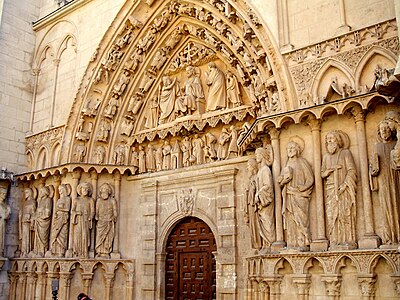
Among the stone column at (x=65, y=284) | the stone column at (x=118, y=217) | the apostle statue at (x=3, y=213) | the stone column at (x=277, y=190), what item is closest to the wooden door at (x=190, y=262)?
the stone column at (x=118, y=217)

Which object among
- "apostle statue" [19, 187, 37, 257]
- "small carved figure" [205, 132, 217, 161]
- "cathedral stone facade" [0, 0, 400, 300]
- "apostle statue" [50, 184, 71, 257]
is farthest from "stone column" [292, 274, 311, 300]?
"apostle statue" [19, 187, 37, 257]

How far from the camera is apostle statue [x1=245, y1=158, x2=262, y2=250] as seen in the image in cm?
675

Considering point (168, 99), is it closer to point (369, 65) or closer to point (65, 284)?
point (65, 284)

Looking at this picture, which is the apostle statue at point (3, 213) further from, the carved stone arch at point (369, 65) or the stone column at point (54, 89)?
the carved stone arch at point (369, 65)

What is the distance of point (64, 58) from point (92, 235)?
13.1ft

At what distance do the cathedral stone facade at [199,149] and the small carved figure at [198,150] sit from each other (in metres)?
0.03

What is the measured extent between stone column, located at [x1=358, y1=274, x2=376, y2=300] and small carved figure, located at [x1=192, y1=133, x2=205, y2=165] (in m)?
3.97

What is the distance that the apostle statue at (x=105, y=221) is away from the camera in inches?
348

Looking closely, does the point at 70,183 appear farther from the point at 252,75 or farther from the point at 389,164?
the point at 389,164

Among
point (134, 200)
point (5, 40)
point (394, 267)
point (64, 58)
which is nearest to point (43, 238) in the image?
point (134, 200)

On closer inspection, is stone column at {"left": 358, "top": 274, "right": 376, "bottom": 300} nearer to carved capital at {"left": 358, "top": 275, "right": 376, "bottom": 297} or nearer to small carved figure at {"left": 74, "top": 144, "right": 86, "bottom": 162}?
carved capital at {"left": 358, "top": 275, "right": 376, "bottom": 297}

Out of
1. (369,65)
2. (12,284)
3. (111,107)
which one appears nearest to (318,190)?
(369,65)

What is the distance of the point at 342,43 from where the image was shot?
244 inches

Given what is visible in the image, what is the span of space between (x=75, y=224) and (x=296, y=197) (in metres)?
4.52
